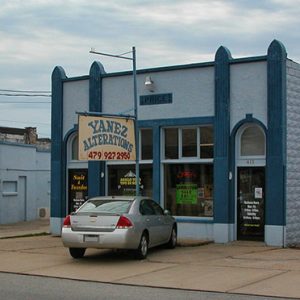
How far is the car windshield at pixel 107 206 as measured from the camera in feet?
48.4

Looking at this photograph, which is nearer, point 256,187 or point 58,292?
point 58,292

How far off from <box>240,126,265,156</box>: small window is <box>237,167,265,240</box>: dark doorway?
488 millimetres

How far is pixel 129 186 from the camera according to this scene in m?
21.5

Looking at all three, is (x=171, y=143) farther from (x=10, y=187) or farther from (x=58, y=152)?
(x=10, y=187)

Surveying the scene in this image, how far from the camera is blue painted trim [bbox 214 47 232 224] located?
19016 mm

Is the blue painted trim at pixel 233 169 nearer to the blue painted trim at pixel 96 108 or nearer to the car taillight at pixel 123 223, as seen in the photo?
the blue painted trim at pixel 96 108

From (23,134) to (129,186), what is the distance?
30299 millimetres

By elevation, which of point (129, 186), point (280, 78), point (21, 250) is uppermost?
point (280, 78)

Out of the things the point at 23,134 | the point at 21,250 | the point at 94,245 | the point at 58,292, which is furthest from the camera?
the point at 23,134

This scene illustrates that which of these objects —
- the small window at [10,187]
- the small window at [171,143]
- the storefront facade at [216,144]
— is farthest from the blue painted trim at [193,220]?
the small window at [10,187]

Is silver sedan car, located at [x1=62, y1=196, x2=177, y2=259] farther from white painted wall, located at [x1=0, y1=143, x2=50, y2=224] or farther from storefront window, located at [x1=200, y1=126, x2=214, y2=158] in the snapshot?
white painted wall, located at [x1=0, y1=143, x2=50, y2=224]

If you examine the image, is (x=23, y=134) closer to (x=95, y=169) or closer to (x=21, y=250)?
(x=95, y=169)

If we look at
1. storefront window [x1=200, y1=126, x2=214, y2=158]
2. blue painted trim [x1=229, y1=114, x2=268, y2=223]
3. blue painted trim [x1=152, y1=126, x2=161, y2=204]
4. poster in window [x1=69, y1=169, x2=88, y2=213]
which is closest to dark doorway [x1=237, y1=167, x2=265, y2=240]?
blue painted trim [x1=229, y1=114, x2=268, y2=223]

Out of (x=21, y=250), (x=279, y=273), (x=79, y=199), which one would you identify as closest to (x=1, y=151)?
(x=79, y=199)
